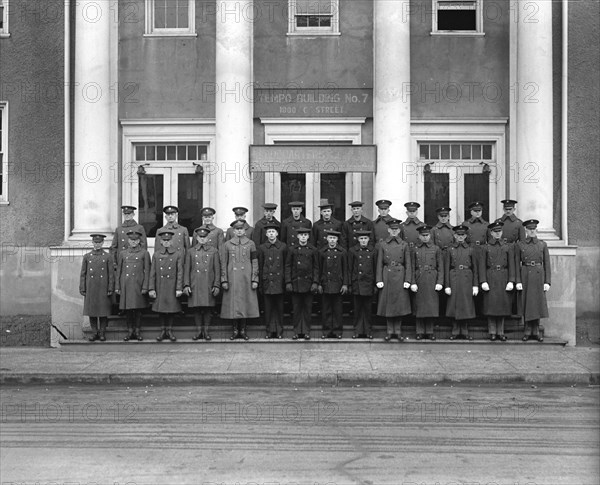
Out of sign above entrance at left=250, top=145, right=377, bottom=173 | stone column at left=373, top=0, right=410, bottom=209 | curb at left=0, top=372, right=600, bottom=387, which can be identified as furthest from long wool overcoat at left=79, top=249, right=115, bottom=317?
stone column at left=373, top=0, right=410, bottom=209

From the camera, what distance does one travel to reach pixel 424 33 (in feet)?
64.5

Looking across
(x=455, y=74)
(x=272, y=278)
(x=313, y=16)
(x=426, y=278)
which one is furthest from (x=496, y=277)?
(x=313, y=16)

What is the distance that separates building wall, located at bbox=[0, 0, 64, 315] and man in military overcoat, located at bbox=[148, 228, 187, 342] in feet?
13.0

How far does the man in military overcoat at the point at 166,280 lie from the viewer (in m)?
16.2

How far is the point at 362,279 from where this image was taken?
16062 millimetres

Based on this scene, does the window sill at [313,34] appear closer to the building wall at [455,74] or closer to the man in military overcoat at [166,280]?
the building wall at [455,74]

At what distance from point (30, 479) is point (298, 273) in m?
8.97

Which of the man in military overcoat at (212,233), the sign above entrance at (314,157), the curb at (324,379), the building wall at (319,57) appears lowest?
the curb at (324,379)

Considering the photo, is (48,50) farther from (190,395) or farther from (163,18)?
(190,395)

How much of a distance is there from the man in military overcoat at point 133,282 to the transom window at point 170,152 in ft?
12.0

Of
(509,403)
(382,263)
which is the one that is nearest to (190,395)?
(509,403)

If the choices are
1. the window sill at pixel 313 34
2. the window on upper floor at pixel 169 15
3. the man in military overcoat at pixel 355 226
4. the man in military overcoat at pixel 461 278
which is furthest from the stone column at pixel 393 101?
the window on upper floor at pixel 169 15

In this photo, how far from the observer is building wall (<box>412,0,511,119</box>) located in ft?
64.3

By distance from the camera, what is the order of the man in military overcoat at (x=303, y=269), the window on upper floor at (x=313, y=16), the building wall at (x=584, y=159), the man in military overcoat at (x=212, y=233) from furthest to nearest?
the window on upper floor at (x=313, y=16), the building wall at (x=584, y=159), the man in military overcoat at (x=212, y=233), the man in military overcoat at (x=303, y=269)
